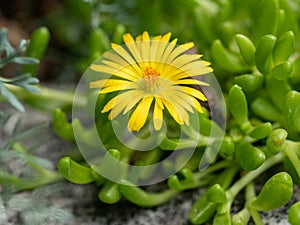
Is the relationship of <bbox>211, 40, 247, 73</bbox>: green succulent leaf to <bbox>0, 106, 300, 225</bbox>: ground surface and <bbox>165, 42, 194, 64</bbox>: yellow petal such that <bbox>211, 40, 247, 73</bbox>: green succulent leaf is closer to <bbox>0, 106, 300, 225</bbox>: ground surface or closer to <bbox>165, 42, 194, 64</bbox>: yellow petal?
<bbox>165, 42, 194, 64</bbox>: yellow petal

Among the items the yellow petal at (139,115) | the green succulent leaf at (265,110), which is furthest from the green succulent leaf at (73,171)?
the green succulent leaf at (265,110)

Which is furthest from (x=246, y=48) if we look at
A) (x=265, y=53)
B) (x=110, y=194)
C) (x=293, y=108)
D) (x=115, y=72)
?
(x=110, y=194)

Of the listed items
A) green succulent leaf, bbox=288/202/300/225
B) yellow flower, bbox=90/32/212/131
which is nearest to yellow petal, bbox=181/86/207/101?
yellow flower, bbox=90/32/212/131

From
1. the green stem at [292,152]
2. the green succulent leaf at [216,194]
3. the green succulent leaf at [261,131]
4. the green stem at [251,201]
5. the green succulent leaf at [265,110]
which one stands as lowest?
the green stem at [251,201]

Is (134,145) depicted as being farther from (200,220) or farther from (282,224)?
(282,224)

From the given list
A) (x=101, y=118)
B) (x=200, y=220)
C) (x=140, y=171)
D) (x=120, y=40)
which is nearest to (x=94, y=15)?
(x=120, y=40)

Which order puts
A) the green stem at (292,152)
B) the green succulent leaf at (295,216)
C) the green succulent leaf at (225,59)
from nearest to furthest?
the green succulent leaf at (295,216) < the green stem at (292,152) < the green succulent leaf at (225,59)

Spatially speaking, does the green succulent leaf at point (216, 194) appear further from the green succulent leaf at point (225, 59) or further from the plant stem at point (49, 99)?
the plant stem at point (49, 99)
